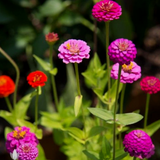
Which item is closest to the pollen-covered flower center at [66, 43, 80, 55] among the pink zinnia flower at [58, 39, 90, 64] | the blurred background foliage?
the pink zinnia flower at [58, 39, 90, 64]

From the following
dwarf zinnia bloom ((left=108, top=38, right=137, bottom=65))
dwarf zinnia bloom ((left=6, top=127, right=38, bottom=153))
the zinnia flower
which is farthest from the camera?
the zinnia flower

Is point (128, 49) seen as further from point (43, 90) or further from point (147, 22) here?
point (147, 22)

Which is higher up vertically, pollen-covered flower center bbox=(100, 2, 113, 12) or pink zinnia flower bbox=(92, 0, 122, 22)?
pollen-covered flower center bbox=(100, 2, 113, 12)

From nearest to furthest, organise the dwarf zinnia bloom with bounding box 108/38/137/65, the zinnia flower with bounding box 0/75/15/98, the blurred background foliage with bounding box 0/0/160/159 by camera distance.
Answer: the dwarf zinnia bloom with bounding box 108/38/137/65 < the zinnia flower with bounding box 0/75/15/98 < the blurred background foliage with bounding box 0/0/160/159

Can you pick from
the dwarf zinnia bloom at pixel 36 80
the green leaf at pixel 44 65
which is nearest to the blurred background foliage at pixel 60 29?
the green leaf at pixel 44 65

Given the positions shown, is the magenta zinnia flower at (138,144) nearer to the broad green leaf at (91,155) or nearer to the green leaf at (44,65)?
the broad green leaf at (91,155)

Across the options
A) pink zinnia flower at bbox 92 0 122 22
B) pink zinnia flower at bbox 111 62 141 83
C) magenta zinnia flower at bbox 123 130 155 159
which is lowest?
magenta zinnia flower at bbox 123 130 155 159

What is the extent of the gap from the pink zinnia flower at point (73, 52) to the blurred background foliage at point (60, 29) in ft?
1.59

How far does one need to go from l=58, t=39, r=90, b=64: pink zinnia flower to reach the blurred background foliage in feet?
1.59

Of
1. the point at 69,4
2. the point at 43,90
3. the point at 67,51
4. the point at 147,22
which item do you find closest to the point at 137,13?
the point at 147,22

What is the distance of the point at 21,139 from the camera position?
0.62 metres

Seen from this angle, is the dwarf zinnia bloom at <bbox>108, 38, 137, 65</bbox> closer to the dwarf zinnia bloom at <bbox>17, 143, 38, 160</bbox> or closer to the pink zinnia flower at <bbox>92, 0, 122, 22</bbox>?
the pink zinnia flower at <bbox>92, 0, 122, 22</bbox>

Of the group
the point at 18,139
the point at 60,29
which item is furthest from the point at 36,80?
the point at 60,29

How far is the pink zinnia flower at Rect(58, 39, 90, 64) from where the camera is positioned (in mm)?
587
